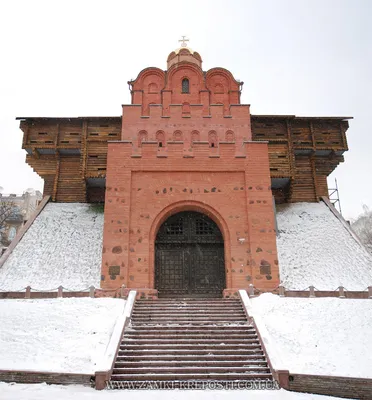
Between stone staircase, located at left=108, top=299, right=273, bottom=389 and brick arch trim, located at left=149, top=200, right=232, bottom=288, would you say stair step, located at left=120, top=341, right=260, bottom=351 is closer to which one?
stone staircase, located at left=108, top=299, right=273, bottom=389

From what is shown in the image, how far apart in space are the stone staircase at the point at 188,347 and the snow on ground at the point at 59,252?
5373 mm

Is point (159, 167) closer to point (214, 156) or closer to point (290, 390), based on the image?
point (214, 156)

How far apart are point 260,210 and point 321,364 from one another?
7768 millimetres

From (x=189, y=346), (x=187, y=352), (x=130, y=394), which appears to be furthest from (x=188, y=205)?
(x=130, y=394)

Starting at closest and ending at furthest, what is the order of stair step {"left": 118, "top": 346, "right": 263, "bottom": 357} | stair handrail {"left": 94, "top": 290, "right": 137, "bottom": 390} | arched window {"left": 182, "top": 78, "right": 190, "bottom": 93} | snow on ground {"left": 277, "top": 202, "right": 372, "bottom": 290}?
stair handrail {"left": 94, "top": 290, "right": 137, "bottom": 390}
stair step {"left": 118, "top": 346, "right": 263, "bottom": 357}
snow on ground {"left": 277, "top": 202, "right": 372, "bottom": 290}
arched window {"left": 182, "top": 78, "right": 190, "bottom": 93}

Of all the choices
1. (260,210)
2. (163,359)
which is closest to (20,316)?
(163,359)

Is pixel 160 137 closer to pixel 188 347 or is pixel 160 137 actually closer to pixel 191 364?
pixel 188 347

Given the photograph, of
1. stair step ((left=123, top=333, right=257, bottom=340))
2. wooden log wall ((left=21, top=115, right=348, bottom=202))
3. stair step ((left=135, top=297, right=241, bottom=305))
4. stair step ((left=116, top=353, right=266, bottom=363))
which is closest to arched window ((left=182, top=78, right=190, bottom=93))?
wooden log wall ((left=21, top=115, right=348, bottom=202))

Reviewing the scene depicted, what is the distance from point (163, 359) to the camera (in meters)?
10.2

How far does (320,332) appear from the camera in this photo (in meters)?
11.1

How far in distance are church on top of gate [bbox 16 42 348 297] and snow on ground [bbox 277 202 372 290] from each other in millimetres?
3041

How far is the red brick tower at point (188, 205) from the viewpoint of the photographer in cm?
1577

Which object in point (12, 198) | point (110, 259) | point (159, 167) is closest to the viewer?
point (110, 259)

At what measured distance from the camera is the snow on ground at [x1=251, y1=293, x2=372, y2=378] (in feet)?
31.4
